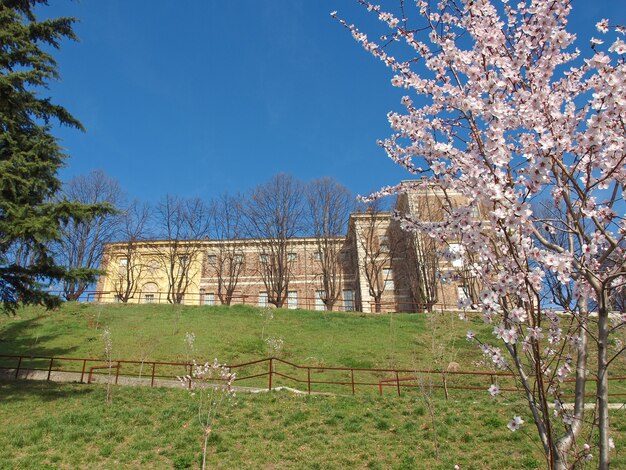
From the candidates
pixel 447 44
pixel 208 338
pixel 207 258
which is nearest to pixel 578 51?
pixel 447 44

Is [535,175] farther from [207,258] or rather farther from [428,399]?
[207,258]

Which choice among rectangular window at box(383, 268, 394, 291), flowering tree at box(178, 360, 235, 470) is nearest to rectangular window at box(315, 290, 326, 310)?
rectangular window at box(383, 268, 394, 291)

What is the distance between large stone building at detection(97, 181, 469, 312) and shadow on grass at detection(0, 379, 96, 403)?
1775 centimetres

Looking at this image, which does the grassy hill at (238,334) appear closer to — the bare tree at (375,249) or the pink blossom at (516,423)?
the bare tree at (375,249)

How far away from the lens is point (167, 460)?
880 centimetres

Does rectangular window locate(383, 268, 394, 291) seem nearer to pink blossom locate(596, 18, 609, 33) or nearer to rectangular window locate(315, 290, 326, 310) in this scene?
rectangular window locate(315, 290, 326, 310)

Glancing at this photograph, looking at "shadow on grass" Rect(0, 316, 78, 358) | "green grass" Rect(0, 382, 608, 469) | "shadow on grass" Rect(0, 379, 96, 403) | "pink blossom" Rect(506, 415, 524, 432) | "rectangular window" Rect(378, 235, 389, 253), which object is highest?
"rectangular window" Rect(378, 235, 389, 253)

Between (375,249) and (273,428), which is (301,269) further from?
(273,428)

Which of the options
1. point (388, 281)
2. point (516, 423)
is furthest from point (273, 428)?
point (388, 281)

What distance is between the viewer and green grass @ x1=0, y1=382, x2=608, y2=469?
28.5 feet

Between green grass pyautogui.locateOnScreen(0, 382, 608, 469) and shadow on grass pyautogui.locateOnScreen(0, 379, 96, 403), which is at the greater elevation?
shadow on grass pyautogui.locateOnScreen(0, 379, 96, 403)

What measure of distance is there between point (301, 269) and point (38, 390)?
27095mm

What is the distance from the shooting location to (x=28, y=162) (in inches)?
482

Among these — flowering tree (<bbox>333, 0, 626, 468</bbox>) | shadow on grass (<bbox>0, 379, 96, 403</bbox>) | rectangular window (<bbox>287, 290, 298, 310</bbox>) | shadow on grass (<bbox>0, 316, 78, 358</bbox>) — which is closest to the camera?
flowering tree (<bbox>333, 0, 626, 468</bbox>)
